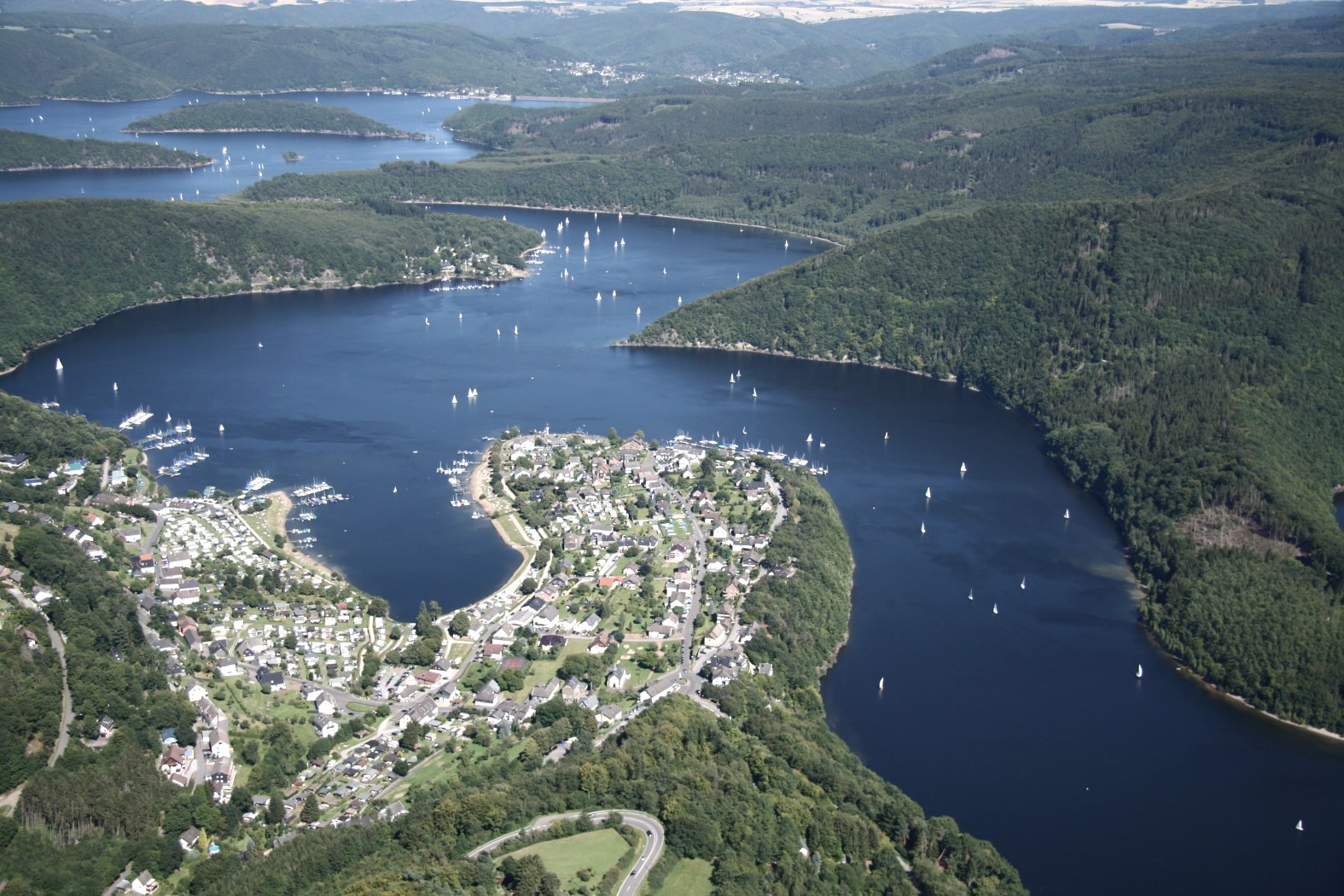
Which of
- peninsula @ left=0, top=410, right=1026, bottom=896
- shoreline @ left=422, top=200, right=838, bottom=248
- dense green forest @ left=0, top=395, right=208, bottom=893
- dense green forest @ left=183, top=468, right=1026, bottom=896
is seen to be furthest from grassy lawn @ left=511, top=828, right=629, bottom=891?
shoreline @ left=422, top=200, right=838, bottom=248

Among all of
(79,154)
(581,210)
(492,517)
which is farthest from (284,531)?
(79,154)

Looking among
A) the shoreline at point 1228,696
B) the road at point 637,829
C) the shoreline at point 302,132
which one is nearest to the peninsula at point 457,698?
the road at point 637,829

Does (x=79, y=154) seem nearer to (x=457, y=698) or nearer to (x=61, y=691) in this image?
(x=61, y=691)

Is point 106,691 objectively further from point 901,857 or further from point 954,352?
point 954,352

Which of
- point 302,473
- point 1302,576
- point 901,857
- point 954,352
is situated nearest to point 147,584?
point 302,473

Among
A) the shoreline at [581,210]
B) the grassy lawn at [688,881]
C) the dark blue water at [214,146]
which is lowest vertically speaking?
the grassy lawn at [688,881]

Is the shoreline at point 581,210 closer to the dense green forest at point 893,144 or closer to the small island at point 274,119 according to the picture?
the dense green forest at point 893,144

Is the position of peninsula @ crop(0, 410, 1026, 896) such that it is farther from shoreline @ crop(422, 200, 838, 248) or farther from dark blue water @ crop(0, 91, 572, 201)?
dark blue water @ crop(0, 91, 572, 201)
